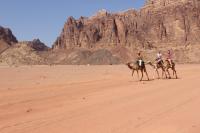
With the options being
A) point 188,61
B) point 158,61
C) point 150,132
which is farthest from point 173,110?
point 188,61

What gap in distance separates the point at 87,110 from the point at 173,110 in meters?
2.23

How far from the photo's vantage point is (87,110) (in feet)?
40.0

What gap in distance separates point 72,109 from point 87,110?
436 mm

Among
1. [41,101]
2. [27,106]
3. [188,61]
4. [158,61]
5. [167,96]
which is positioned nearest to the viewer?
[27,106]

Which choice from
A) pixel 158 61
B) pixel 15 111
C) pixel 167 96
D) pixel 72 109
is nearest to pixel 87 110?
pixel 72 109

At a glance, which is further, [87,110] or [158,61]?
[158,61]

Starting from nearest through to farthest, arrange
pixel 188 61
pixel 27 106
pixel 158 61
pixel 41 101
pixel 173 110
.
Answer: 1. pixel 173 110
2. pixel 27 106
3. pixel 41 101
4. pixel 158 61
5. pixel 188 61

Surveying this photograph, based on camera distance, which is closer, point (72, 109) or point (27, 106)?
point (72, 109)

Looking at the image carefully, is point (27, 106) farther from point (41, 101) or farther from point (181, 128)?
point (181, 128)

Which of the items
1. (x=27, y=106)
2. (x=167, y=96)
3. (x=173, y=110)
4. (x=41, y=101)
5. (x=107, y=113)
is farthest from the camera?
(x=167, y=96)

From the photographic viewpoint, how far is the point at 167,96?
633 inches

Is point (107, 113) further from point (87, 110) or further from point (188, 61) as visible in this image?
point (188, 61)

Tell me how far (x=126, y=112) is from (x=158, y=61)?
18.5m

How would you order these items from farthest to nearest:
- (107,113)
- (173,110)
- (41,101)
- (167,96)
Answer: (167,96) → (41,101) → (173,110) → (107,113)
